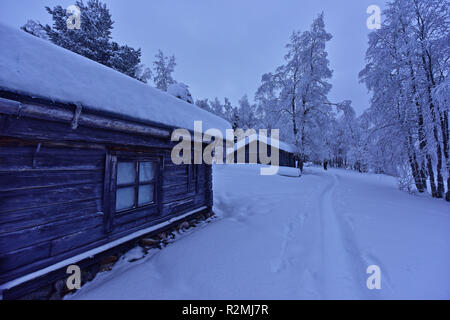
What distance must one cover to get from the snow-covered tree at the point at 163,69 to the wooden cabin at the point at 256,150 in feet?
44.0

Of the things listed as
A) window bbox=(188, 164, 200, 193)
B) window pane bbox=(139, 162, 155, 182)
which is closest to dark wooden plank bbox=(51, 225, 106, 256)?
window pane bbox=(139, 162, 155, 182)

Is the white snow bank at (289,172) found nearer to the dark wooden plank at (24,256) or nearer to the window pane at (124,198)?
the window pane at (124,198)

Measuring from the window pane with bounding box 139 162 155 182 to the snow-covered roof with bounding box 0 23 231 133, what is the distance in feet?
3.92

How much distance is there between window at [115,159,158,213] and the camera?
12.4 ft

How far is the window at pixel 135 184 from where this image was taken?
3.79 metres

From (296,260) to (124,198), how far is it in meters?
3.96

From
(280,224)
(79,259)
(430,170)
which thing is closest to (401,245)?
(280,224)

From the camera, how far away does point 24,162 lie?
2.46 m

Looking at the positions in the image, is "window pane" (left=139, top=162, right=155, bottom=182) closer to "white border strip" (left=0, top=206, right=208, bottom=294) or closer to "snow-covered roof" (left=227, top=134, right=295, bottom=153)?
"white border strip" (left=0, top=206, right=208, bottom=294)

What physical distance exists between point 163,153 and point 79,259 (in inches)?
105

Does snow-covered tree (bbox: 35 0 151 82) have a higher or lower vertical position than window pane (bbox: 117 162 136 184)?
higher

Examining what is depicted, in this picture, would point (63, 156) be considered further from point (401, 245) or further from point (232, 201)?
point (401, 245)

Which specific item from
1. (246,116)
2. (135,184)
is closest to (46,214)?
(135,184)

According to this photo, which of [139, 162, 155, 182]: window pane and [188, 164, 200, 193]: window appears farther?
[188, 164, 200, 193]: window
